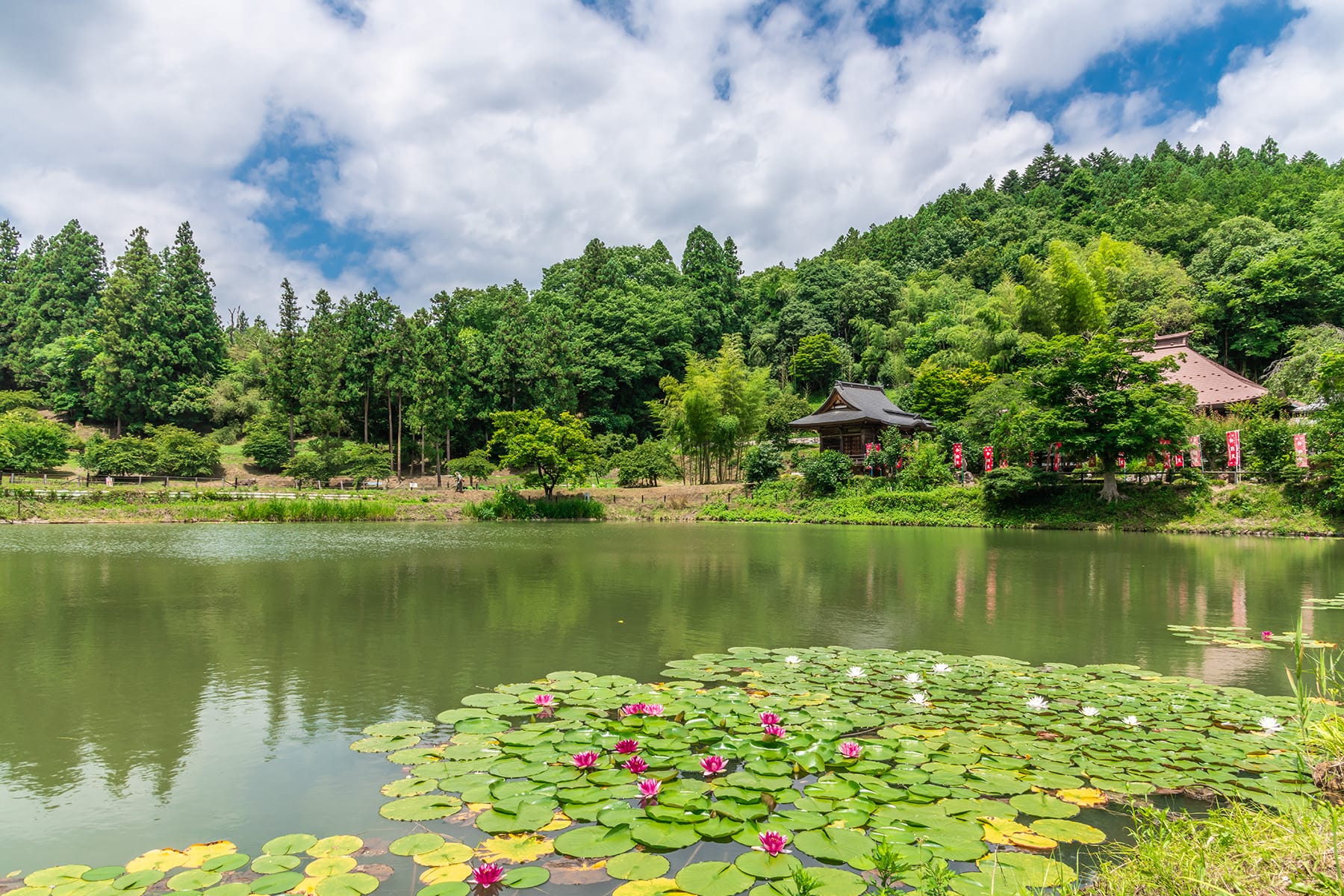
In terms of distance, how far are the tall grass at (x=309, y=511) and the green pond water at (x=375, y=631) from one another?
7996 mm

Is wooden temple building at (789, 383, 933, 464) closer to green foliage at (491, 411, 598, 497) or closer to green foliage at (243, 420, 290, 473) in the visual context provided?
green foliage at (491, 411, 598, 497)

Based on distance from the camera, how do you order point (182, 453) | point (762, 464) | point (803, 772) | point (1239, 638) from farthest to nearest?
1. point (182, 453)
2. point (762, 464)
3. point (1239, 638)
4. point (803, 772)

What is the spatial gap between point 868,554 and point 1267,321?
27.1 metres

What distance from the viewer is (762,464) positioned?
1139 inches

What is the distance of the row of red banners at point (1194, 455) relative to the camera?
19.0 m

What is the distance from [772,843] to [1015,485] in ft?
70.8

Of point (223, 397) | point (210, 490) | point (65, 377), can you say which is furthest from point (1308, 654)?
point (65, 377)

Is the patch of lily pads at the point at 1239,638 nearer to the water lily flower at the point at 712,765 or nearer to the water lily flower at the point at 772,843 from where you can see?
the water lily flower at the point at 712,765

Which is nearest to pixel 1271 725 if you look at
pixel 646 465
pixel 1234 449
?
pixel 1234 449

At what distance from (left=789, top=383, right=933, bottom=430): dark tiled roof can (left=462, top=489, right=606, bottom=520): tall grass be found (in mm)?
9854

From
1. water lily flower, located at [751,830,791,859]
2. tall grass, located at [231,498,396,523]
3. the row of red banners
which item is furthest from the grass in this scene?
tall grass, located at [231,498,396,523]

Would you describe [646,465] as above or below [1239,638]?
above

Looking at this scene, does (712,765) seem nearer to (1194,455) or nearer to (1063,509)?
(1063,509)

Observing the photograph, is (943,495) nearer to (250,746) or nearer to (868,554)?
(868,554)
